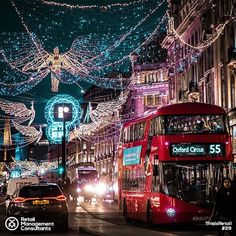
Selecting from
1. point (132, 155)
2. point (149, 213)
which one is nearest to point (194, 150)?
point (149, 213)

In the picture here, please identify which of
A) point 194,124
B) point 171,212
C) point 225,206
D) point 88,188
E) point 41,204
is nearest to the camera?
point 225,206

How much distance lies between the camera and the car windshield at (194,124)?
23.8 metres

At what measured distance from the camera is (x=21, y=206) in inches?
862

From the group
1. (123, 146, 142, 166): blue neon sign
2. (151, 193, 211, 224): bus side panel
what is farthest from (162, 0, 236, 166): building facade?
(151, 193, 211, 224): bus side panel

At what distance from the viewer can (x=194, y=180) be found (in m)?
23.7

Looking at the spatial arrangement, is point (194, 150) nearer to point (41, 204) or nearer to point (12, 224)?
point (41, 204)

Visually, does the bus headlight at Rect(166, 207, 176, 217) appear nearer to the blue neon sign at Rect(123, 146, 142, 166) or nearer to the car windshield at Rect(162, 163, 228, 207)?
the car windshield at Rect(162, 163, 228, 207)

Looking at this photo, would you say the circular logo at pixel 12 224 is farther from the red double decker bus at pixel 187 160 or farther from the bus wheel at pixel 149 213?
the bus wheel at pixel 149 213

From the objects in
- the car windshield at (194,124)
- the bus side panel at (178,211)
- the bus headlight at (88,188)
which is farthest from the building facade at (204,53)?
the bus side panel at (178,211)

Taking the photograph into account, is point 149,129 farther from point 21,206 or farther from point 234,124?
point 234,124

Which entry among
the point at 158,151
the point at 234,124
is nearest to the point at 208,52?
the point at 234,124

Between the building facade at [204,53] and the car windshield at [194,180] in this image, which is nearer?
the car windshield at [194,180]

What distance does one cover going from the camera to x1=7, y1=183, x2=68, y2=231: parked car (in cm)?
2188

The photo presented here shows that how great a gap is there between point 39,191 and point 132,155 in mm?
6425
